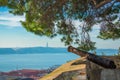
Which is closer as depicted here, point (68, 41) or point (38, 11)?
point (38, 11)

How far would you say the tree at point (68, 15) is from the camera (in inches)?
599

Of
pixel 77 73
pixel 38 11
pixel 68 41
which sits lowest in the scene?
pixel 77 73

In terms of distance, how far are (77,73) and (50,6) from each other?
5.34 meters

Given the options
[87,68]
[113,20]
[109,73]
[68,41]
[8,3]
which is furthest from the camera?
[68,41]

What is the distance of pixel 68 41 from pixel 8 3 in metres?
4.01

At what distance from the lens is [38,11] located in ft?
50.4

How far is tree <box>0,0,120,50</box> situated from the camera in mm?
15227

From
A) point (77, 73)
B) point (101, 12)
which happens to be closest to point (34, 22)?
→ point (101, 12)

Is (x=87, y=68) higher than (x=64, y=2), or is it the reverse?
(x=64, y=2)

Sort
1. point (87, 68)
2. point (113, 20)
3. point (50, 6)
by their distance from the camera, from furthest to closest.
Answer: point (113, 20) < point (50, 6) < point (87, 68)

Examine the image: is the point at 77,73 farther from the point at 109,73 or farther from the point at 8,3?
the point at 8,3

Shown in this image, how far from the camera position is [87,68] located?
10289 millimetres

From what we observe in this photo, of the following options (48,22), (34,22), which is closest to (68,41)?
(34,22)

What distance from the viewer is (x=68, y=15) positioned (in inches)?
649
